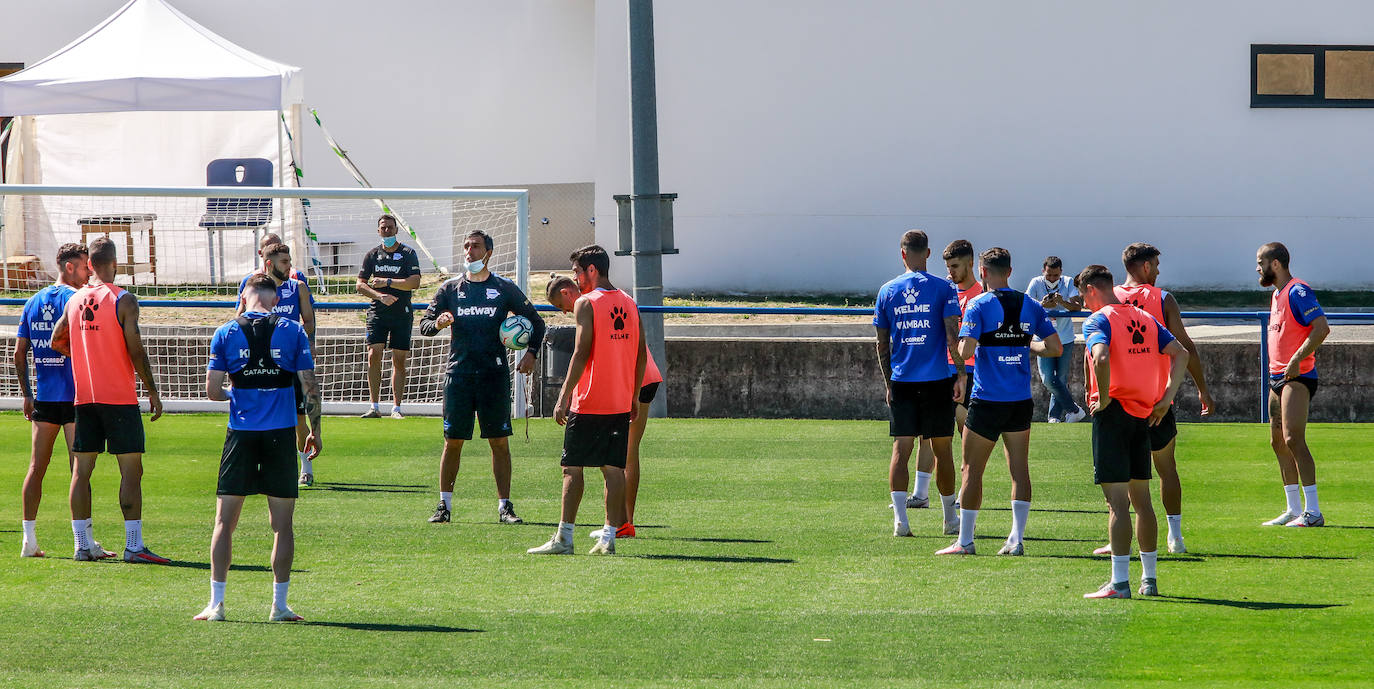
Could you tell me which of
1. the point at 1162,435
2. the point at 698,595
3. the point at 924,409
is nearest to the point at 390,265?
the point at 924,409

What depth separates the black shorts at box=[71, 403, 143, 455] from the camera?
8602 millimetres

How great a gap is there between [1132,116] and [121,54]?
1642 centimetres

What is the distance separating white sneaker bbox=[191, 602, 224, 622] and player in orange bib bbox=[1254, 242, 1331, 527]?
22.6 feet

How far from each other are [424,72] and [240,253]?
32.8ft

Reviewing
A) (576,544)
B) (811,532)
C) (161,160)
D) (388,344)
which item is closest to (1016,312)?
(811,532)

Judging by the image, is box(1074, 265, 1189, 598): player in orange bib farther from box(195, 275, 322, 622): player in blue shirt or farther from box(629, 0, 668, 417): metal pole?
box(629, 0, 668, 417): metal pole

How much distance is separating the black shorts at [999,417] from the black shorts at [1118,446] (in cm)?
115

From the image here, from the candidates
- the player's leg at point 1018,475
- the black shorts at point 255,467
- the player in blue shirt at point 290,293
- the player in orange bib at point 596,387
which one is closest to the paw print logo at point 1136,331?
the player's leg at point 1018,475

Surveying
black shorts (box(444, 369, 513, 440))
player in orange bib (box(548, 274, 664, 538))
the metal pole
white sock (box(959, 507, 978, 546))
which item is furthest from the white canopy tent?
white sock (box(959, 507, 978, 546))

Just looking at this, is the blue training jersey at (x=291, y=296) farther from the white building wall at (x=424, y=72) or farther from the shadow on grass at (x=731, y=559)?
the white building wall at (x=424, y=72)

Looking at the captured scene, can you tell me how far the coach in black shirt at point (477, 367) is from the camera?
10094mm

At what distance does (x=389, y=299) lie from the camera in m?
15.2

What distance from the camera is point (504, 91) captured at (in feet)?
93.0

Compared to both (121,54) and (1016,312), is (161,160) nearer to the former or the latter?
(121,54)
